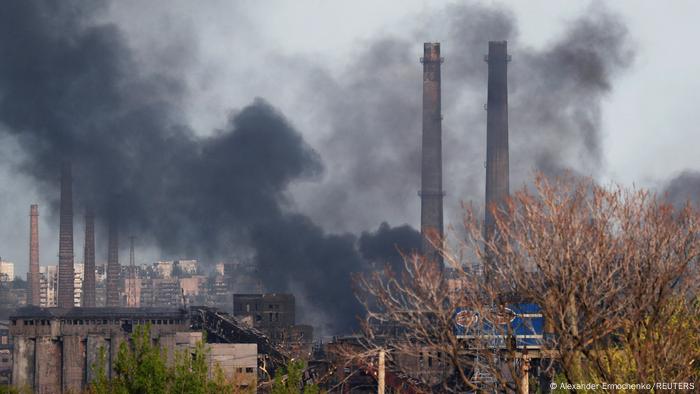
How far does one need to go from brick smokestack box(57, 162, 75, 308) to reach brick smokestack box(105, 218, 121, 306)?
13825 millimetres

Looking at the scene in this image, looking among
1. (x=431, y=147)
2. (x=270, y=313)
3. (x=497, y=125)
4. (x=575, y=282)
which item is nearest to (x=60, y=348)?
(x=270, y=313)

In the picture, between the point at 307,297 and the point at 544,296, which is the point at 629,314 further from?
the point at 307,297

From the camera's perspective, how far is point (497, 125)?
157 meters

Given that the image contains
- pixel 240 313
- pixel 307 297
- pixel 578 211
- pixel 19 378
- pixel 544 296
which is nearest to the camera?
pixel 544 296

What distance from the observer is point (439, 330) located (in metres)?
23.2

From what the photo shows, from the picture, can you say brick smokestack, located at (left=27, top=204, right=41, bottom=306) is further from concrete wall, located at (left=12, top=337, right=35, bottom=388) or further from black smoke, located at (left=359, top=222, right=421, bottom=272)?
concrete wall, located at (left=12, top=337, right=35, bottom=388)

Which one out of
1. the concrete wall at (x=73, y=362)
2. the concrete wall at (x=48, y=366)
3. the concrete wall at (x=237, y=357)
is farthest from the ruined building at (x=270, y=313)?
the concrete wall at (x=237, y=357)

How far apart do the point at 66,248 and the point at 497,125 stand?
56715 mm

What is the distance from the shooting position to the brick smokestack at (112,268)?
18150cm

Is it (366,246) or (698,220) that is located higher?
(366,246)

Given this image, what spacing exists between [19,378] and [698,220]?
7075 cm

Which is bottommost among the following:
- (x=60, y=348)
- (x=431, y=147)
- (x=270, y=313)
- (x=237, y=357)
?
(x=237, y=357)

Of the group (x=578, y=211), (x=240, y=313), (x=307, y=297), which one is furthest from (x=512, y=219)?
(x=307, y=297)

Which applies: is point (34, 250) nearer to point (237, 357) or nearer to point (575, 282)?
point (237, 357)
